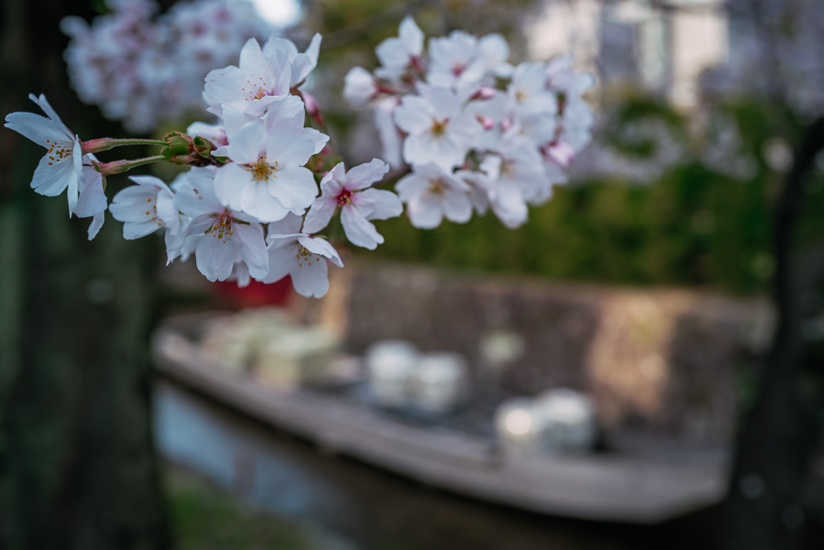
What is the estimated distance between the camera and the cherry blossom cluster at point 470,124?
665 millimetres

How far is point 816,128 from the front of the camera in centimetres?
215

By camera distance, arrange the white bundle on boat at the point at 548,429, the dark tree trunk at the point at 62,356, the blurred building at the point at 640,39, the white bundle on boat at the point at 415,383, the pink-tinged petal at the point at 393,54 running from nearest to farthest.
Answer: the pink-tinged petal at the point at 393,54 → the dark tree trunk at the point at 62,356 → the blurred building at the point at 640,39 → the white bundle on boat at the point at 548,429 → the white bundle on boat at the point at 415,383

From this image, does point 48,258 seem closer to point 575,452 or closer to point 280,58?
point 280,58

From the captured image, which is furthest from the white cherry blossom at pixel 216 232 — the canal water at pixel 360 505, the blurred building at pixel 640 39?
the canal water at pixel 360 505

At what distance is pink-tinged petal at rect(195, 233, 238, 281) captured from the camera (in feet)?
1.69

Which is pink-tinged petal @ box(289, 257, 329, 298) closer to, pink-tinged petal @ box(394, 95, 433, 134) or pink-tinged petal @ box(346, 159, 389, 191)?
pink-tinged petal @ box(346, 159, 389, 191)

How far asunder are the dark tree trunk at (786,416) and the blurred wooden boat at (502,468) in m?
0.75

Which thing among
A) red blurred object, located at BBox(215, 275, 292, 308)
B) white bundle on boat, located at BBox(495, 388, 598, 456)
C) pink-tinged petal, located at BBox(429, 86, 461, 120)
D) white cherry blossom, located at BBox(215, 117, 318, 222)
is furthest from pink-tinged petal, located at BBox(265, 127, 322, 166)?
red blurred object, located at BBox(215, 275, 292, 308)

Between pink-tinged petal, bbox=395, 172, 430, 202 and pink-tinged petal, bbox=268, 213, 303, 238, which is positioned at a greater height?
pink-tinged petal, bbox=395, 172, 430, 202

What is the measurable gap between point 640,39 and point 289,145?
4346 millimetres

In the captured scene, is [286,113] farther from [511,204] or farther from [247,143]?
[511,204]

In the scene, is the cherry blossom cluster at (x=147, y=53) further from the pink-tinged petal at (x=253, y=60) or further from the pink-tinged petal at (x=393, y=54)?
the pink-tinged petal at (x=253, y=60)

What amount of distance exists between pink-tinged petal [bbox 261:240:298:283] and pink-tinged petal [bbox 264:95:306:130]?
4.4 inches

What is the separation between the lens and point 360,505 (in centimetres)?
355
